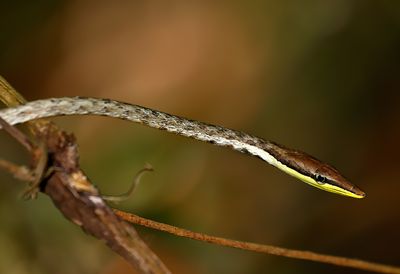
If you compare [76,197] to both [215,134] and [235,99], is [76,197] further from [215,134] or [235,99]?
[235,99]

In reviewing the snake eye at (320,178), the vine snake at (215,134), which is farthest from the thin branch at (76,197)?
the snake eye at (320,178)

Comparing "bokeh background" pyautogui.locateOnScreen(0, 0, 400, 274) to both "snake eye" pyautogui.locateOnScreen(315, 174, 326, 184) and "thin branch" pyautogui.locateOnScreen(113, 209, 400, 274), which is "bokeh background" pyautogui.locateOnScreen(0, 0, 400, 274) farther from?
"thin branch" pyautogui.locateOnScreen(113, 209, 400, 274)

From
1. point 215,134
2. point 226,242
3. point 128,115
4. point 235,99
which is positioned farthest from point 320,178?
point 235,99

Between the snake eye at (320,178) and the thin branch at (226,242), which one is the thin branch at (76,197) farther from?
the snake eye at (320,178)

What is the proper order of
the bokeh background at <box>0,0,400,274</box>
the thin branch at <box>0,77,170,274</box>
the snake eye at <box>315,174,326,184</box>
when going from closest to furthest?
1. the thin branch at <box>0,77,170,274</box>
2. the snake eye at <box>315,174,326,184</box>
3. the bokeh background at <box>0,0,400,274</box>

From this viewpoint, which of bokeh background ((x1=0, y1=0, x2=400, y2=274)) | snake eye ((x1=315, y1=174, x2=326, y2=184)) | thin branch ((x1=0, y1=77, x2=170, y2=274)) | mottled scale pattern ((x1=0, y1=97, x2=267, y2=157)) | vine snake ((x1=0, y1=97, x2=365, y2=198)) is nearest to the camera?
thin branch ((x1=0, y1=77, x2=170, y2=274))

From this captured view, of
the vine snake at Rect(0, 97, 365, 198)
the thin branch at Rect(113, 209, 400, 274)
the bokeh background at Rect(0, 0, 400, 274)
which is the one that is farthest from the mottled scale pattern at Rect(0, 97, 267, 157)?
the bokeh background at Rect(0, 0, 400, 274)

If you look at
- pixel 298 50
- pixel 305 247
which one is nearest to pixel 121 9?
pixel 298 50
